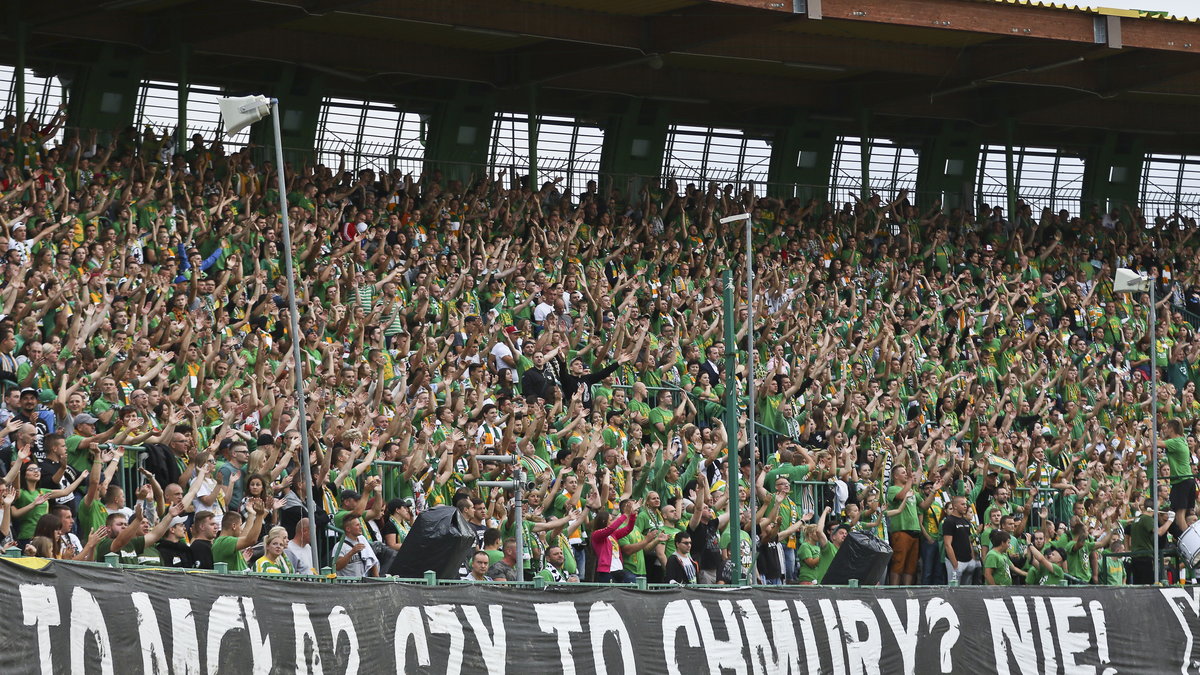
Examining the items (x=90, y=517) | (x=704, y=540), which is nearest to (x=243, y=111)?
(x=90, y=517)

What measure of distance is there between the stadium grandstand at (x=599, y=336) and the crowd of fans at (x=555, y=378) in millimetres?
63

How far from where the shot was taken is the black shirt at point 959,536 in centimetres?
1922

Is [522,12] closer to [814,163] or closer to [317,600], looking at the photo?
[814,163]

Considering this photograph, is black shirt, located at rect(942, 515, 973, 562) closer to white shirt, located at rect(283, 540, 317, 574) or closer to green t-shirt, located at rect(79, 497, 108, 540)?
white shirt, located at rect(283, 540, 317, 574)

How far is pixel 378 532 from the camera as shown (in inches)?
591

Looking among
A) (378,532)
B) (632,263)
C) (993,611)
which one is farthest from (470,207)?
(993,611)

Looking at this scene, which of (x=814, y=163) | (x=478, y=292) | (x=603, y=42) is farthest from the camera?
(x=814, y=163)

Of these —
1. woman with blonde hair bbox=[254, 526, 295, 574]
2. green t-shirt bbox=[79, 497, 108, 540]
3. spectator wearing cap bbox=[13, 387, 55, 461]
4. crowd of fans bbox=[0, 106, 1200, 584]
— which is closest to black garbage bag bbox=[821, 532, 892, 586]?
crowd of fans bbox=[0, 106, 1200, 584]

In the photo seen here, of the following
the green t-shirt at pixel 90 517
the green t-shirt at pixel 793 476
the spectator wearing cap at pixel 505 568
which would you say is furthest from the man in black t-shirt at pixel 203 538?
the green t-shirt at pixel 793 476

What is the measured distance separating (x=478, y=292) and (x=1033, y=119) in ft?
50.8

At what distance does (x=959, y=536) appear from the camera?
19.3 metres

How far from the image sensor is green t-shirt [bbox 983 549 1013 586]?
19062mm

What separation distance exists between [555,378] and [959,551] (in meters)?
4.70

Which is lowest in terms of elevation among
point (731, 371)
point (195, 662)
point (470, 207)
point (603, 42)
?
point (195, 662)
